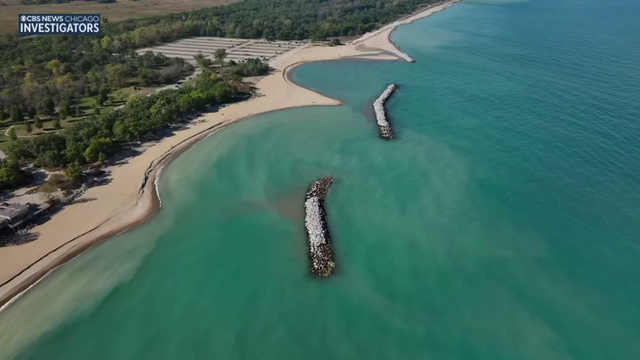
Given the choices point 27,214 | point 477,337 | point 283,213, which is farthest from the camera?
point 283,213

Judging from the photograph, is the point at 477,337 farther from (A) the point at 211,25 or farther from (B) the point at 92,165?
(A) the point at 211,25

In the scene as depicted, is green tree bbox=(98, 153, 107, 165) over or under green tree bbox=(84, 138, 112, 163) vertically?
under

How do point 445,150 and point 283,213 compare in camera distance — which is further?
point 445,150

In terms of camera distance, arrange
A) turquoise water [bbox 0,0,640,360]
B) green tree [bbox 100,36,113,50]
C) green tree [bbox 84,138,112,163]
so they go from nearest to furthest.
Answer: turquoise water [bbox 0,0,640,360], green tree [bbox 84,138,112,163], green tree [bbox 100,36,113,50]

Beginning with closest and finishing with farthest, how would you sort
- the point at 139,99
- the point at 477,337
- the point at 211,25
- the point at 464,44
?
the point at 477,337 < the point at 139,99 < the point at 464,44 < the point at 211,25

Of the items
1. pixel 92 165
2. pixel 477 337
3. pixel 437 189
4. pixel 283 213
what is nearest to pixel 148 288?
pixel 283 213

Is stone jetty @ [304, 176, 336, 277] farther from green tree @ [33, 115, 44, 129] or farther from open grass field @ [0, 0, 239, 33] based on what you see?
open grass field @ [0, 0, 239, 33]

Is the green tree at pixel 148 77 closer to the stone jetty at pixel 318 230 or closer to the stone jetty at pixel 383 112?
the stone jetty at pixel 383 112

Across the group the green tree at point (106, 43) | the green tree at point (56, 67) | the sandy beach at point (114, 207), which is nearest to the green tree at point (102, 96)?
the green tree at point (56, 67)

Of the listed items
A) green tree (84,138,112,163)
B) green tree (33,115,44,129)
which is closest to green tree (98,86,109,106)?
green tree (33,115,44,129)
